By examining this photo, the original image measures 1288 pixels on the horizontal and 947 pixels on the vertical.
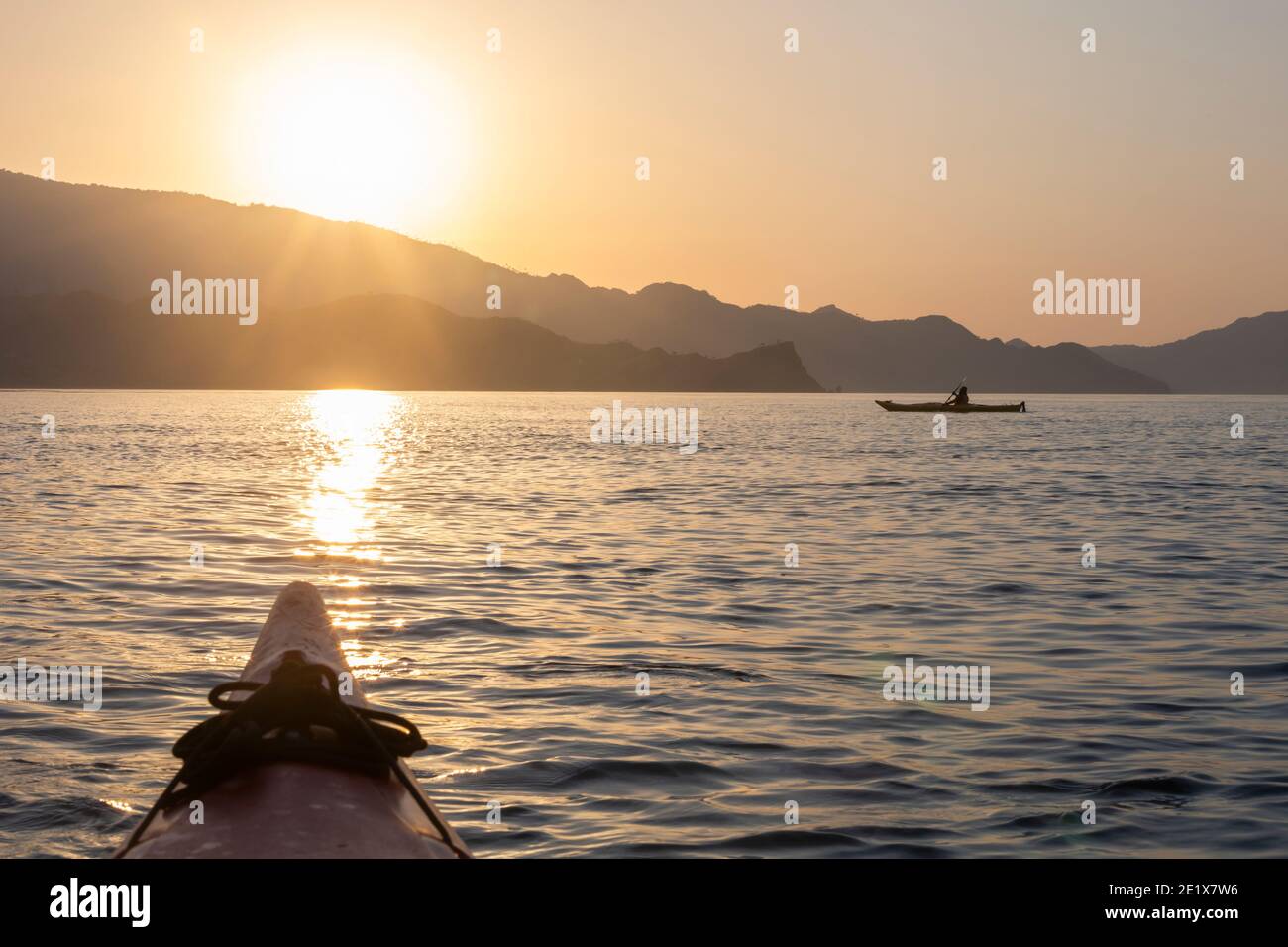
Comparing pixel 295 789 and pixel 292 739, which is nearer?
pixel 295 789

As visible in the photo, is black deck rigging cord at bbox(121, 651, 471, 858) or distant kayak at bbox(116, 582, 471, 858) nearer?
distant kayak at bbox(116, 582, 471, 858)

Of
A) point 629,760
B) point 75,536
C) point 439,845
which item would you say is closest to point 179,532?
point 75,536

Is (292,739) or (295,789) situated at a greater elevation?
(292,739)

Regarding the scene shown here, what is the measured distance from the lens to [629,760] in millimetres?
10414

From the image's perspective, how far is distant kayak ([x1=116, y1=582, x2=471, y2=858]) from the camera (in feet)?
17.6

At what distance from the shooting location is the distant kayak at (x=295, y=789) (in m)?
5.36

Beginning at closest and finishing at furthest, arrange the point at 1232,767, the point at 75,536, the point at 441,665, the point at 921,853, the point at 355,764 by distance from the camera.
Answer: the point at 355,764, the point at 921,853, the point at 1232,767, the point at 441,665, the point at 75,536

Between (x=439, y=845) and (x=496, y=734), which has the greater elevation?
(x=439, y=845)

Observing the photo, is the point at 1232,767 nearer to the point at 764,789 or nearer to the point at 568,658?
the point at 764,789

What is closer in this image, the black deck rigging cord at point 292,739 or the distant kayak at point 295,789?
the distant kayak at point 295,789

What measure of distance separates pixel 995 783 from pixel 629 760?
9.56 ft

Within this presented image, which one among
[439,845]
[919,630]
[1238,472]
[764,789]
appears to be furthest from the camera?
[1238,472]

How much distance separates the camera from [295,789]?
19.1 ft

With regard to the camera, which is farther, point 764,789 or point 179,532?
point 179,532
